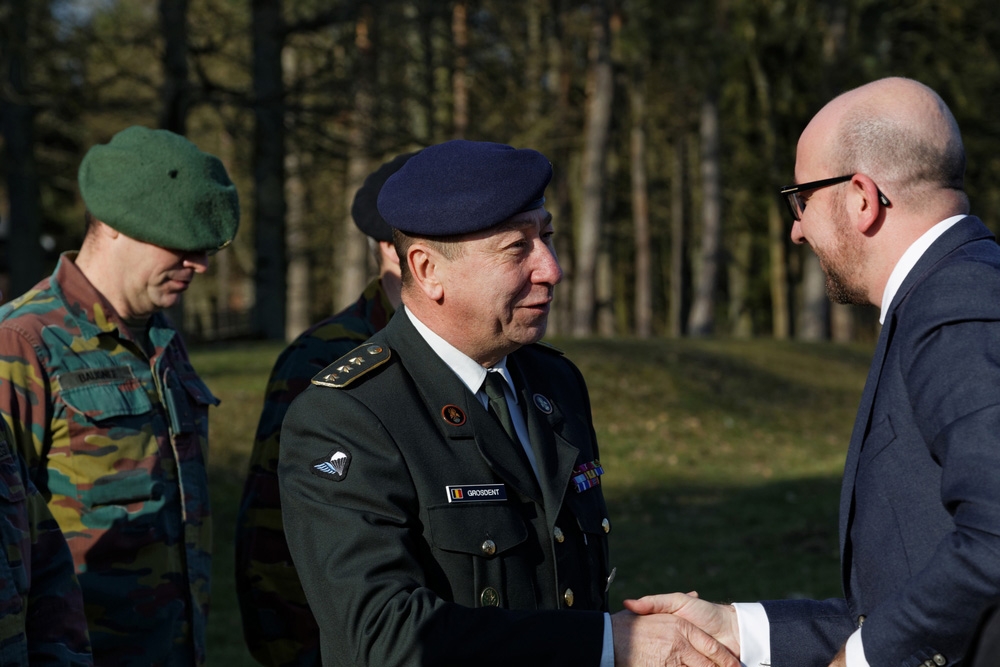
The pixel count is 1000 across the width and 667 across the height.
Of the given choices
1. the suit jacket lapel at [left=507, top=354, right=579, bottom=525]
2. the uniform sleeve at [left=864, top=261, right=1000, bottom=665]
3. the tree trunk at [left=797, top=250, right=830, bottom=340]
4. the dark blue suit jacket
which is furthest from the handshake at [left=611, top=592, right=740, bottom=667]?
the tree trunk at [left=797, top=250, right=830, bottom=340]

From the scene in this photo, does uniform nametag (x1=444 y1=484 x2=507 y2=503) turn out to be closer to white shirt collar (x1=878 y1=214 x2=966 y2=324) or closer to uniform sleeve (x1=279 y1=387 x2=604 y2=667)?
uniform sleeve (x1=279 y1=387 x2=604 y2=667)

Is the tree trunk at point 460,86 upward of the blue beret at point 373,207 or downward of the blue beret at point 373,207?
downward

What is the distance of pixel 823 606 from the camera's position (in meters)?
2.83

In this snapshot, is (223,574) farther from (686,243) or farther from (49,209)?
(686,243)

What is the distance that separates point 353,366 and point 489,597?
2.11 ft

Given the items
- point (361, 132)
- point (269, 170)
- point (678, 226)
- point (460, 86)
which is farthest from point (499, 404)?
point (678, 226)

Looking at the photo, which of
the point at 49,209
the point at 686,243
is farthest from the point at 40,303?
the point at 686,243

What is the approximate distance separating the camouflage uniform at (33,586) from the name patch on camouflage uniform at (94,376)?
63 cm

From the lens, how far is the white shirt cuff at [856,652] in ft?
7.77

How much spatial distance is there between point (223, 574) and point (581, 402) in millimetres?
6830

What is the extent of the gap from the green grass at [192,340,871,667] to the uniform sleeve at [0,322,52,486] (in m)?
4.45

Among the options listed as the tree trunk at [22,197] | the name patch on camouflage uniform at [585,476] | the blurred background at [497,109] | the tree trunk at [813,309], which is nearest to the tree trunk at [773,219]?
the blurred background at [497,109]

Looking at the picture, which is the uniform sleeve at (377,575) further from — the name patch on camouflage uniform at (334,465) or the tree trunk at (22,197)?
the tree trunk at (22,197)

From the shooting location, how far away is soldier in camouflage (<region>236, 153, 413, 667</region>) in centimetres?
356
